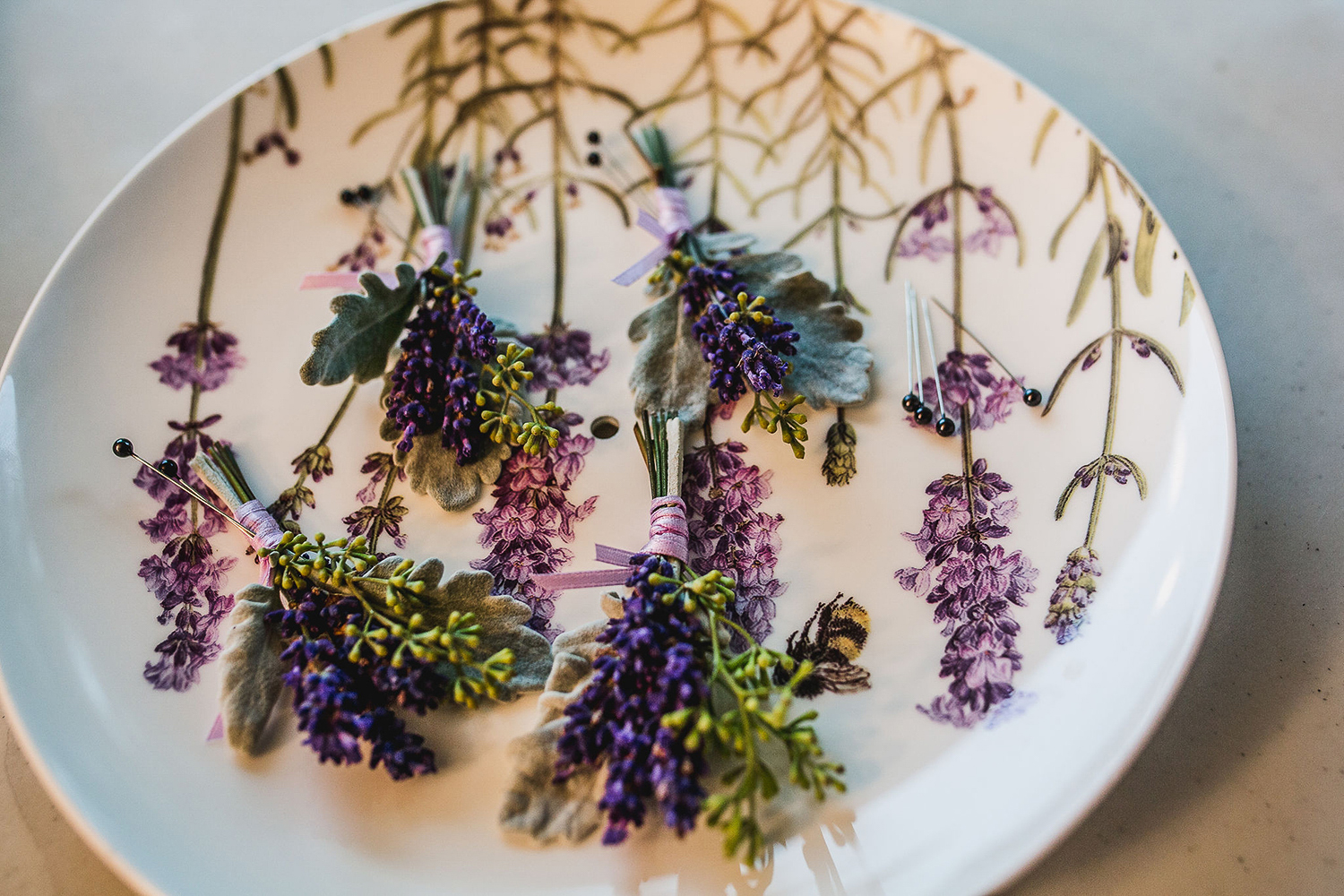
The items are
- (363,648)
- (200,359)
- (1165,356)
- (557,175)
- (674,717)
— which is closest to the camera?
(674,717)

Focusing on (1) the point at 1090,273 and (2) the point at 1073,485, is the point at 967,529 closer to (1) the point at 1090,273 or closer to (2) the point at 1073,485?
(2) the point at 1073,485

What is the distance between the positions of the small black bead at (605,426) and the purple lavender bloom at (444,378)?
0.13 metres

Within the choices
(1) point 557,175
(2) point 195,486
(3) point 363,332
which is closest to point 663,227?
(1) point 557,175

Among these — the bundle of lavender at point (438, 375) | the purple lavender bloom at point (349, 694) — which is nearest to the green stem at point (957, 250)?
the bundle of lavender at point (438, 375)

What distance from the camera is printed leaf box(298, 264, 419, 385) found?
0.98 metres

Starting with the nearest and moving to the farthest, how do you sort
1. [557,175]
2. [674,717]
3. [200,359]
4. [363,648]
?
[674,717], [363,648], [200,359], [557,175]

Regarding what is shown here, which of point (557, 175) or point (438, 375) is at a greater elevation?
point (557, 175)

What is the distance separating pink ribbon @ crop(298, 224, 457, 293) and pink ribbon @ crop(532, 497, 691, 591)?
0.42 meters

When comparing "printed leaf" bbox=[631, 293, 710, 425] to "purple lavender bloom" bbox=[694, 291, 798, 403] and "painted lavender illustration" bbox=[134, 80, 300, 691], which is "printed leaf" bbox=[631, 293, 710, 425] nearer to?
"purple lavender bloom" bbox=[694, 291, 798, 403]

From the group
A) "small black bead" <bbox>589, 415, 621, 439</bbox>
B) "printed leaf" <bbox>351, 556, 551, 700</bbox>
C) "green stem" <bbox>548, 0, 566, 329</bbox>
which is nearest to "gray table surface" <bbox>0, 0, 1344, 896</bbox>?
"printed leaf" <bbox>351, 556, 551, 700</bbox>

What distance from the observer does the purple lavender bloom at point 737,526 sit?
0.92 m

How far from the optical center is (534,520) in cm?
99

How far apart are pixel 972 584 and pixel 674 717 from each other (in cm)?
35

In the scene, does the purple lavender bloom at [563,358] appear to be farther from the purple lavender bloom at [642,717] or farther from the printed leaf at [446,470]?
the purple lavender bloom at [642,717]
